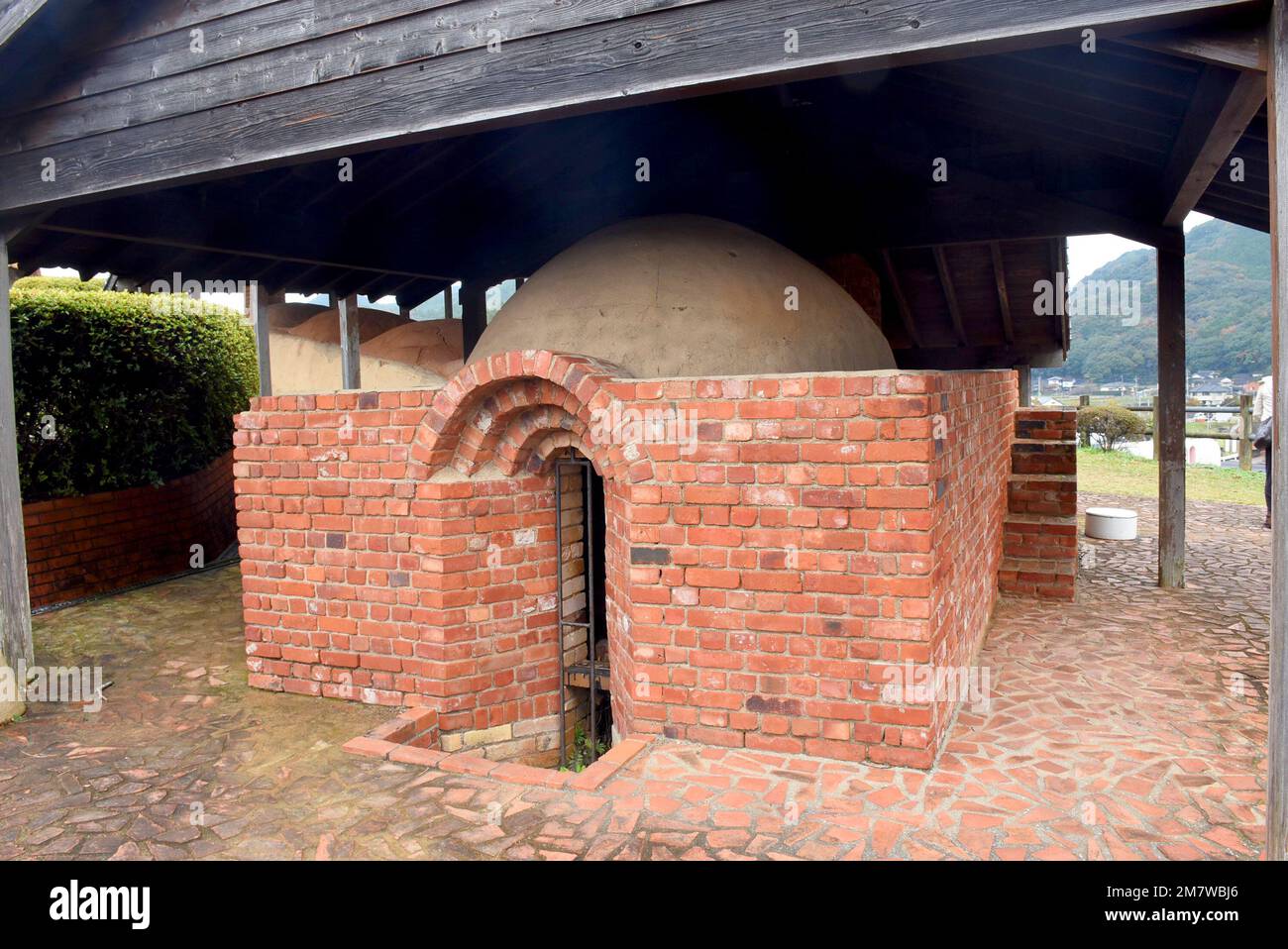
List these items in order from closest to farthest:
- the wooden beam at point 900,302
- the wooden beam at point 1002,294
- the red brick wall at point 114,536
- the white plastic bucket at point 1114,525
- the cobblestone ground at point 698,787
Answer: the cobblestone ground at point 698,787 → the red brick wall at point 114,536 → the wooden beam at point 1002,294 → the wooden beam at point 900,302 → the white plastic bucket at point 1114,525

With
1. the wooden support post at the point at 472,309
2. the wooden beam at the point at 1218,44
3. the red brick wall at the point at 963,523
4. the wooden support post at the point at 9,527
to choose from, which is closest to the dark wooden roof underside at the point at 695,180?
the wooden support post at the point at 472,309

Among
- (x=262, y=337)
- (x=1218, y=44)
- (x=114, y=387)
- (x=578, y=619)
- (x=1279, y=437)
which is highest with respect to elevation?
(x=262, y=337)

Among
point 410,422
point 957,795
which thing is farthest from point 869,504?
point 410,422

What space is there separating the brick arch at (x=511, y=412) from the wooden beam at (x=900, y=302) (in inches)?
213

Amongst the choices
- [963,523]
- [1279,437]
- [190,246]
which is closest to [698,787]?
[963,523]

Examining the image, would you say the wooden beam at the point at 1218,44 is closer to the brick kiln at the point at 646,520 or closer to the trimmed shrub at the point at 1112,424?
the brick kiln at the point at 646,520

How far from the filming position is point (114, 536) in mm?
8453

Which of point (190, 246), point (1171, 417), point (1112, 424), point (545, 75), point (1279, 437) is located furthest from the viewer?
point (1112, 424)

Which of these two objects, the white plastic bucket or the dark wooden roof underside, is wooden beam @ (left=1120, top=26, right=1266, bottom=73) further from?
the white plastic bucket

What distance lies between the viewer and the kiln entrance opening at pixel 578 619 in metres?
5.32

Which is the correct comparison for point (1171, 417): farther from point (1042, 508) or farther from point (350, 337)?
point (350, 337)

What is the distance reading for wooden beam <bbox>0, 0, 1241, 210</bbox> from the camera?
2996mm

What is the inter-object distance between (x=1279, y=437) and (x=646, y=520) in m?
2.57

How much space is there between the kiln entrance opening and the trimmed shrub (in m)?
18.5
